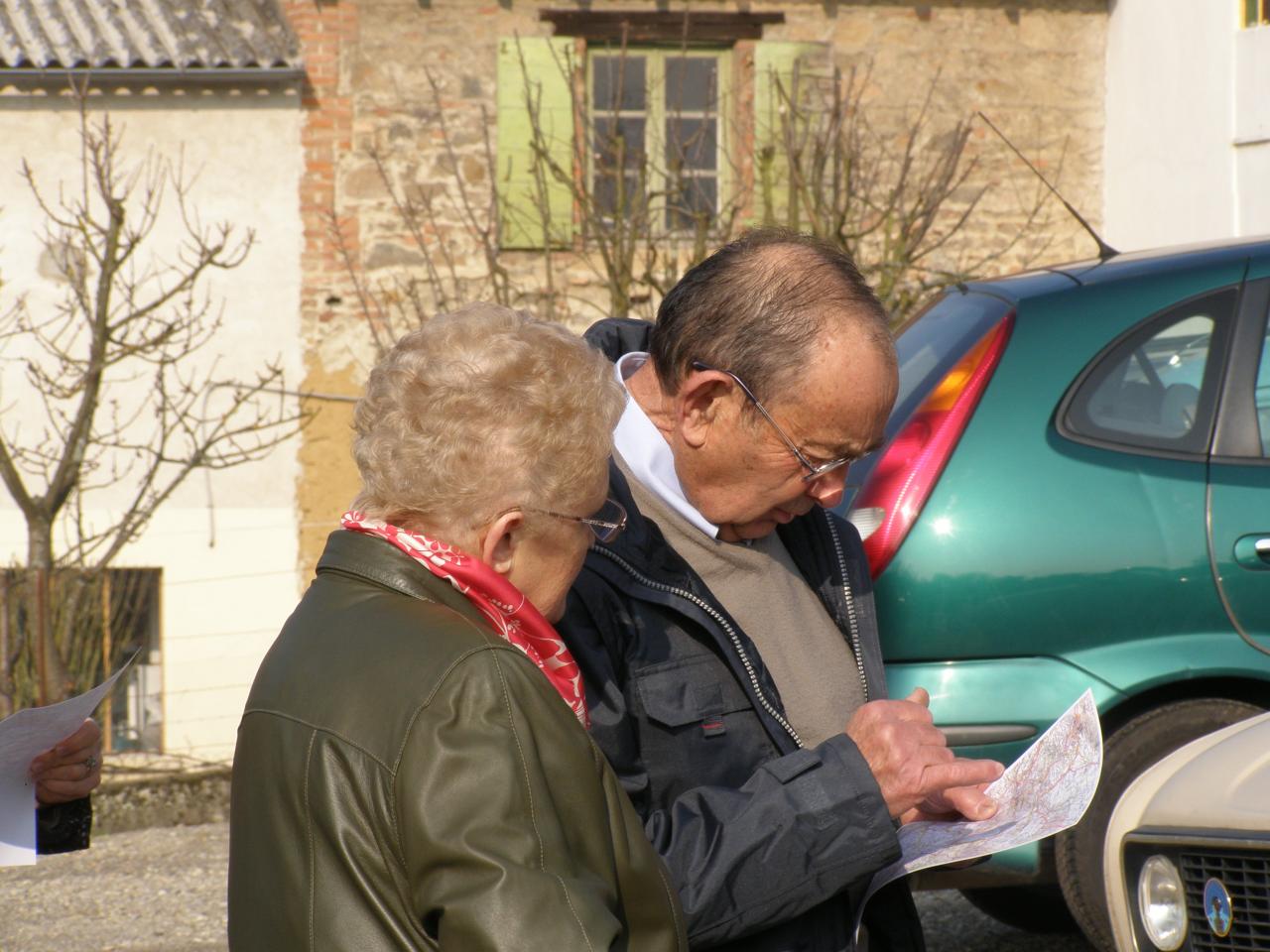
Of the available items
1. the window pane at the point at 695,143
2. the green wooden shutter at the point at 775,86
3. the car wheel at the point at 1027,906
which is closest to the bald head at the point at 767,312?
the car wheel at the point at 1027,906

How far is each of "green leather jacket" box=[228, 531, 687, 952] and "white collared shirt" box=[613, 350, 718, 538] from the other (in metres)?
0.69

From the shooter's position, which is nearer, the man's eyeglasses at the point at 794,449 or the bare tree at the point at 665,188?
the man's eyeglasses at the point at 794,449

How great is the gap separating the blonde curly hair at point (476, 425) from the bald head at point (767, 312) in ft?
1.67

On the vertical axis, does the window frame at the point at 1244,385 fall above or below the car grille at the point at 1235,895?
above

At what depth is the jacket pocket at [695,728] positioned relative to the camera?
2.08 meters

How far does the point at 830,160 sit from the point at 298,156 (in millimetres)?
3481

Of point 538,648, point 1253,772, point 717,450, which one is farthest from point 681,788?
point 1253,772

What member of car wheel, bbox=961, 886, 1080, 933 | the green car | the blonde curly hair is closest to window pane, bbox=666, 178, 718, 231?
car wheel, bbox=961, 886, 1080, 933

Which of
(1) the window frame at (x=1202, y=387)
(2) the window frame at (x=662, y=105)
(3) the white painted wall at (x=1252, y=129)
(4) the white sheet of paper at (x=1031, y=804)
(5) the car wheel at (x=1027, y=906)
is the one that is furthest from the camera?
(2) the window frame at (x=662, y=105)

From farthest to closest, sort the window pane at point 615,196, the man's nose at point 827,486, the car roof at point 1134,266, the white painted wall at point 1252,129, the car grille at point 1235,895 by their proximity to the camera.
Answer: the white painted wall at point 1252,129 → the window pane at point 615,196 → the car roof at point 1134,266 → the car grille at point 1235,895 → the man's nose at point 827,486

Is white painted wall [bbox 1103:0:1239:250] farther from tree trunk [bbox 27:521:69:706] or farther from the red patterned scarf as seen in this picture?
the red patterned scarf

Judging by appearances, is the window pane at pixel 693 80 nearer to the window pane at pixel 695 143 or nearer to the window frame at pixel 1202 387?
the window pane at pixel 695 143

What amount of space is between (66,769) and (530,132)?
863 cm

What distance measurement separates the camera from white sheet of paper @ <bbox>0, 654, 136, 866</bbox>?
2049 millimetres
